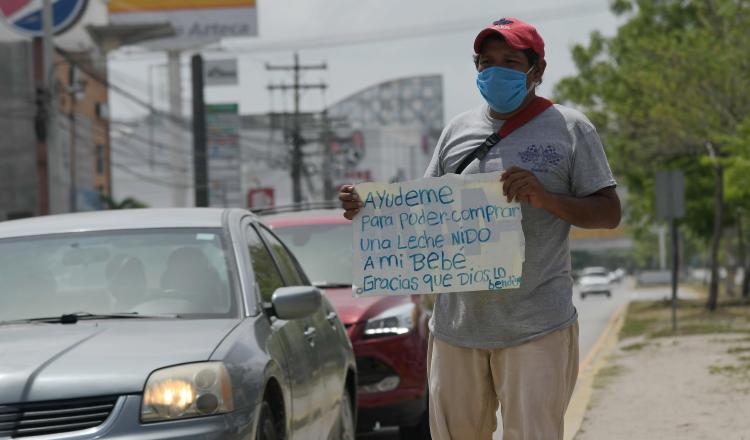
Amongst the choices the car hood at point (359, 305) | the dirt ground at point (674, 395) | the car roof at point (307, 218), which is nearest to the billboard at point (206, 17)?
the dirt ground at point (674, 395)

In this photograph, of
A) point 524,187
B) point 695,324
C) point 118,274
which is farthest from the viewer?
point 695,324

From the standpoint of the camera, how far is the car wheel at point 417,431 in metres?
9.82

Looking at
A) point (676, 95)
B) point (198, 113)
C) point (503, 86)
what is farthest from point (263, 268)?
point (198, 113)

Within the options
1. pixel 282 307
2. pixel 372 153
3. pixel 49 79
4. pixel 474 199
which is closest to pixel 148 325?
pixel 282 307

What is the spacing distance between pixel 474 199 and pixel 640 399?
7203 mm

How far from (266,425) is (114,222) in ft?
5.35

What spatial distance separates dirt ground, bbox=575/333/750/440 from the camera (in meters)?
9.62

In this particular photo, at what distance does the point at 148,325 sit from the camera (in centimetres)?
604

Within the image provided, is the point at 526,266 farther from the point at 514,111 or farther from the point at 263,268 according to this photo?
the point at 263,268

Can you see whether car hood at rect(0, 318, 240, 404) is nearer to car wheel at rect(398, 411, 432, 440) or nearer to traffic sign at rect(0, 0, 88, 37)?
car wheel at rect(398, 411, 432, 440)

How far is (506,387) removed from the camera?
495 cm

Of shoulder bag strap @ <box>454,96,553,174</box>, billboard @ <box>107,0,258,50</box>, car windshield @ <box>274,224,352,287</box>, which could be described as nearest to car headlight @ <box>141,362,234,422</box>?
shoulder bag strap @ <box>454,96,553,174</box>

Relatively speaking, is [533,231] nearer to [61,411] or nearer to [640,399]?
[61,411]

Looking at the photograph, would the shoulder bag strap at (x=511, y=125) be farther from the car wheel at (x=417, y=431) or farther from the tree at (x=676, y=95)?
the tree at (x=676, y=95)
